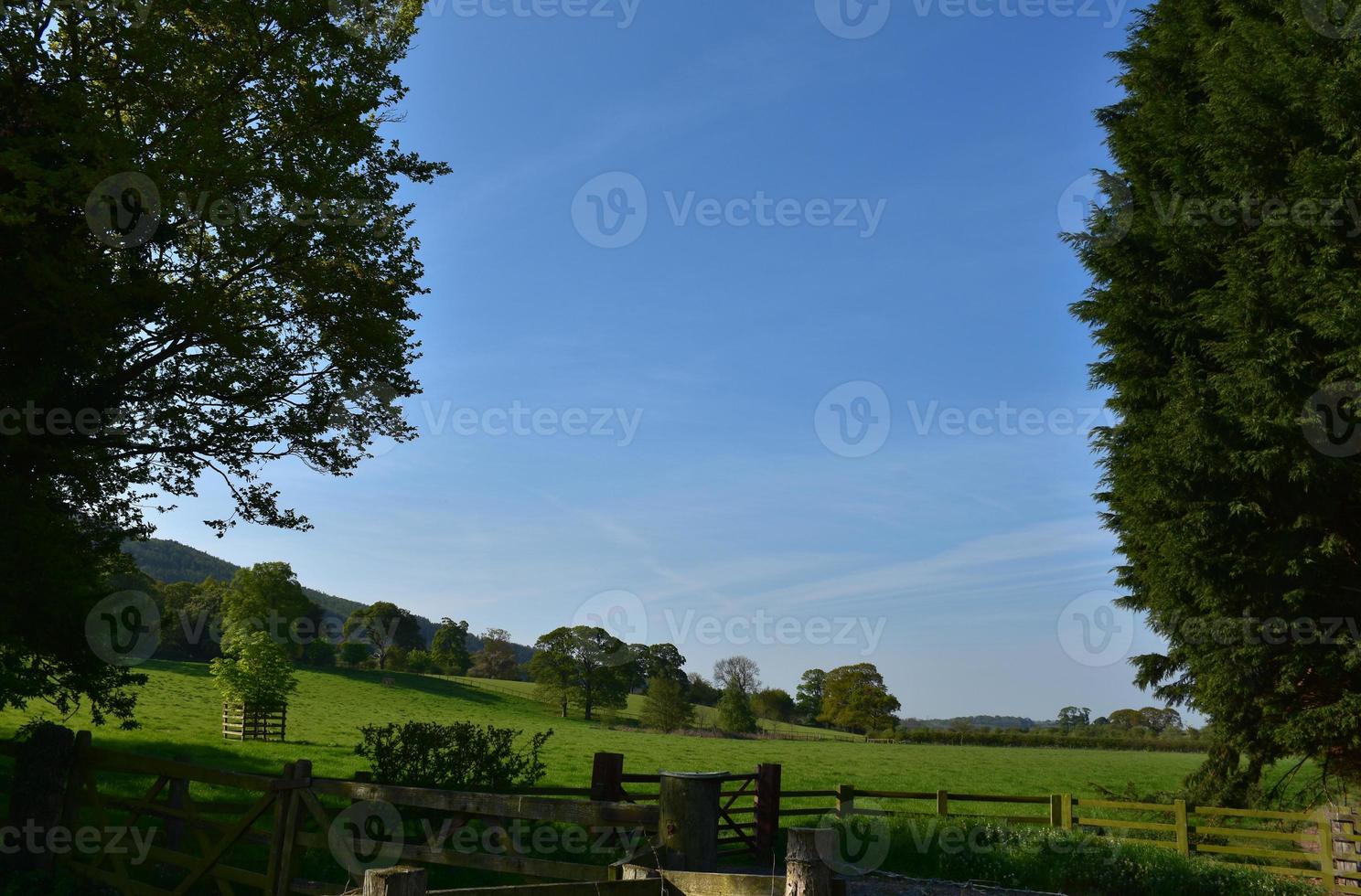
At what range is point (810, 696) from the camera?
115188mm

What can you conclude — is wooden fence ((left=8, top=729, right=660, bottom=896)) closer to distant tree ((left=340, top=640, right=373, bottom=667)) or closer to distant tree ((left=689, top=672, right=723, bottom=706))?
distant tree ((left=340, top=640, right=373, bottom=667))

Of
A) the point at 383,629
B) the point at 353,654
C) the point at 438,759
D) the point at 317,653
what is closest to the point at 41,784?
the point at 438,759

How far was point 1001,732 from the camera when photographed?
79.2m

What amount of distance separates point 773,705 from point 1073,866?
94.3 metres

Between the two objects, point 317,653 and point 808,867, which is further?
point 317,653

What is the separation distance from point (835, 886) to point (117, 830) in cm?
867

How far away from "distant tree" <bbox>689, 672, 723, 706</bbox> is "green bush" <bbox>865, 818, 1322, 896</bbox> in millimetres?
92661

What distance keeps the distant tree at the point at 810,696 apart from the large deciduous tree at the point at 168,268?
330ft

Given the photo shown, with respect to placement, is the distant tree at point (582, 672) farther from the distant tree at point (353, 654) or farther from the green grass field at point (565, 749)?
the distant tree at point (353, 654)

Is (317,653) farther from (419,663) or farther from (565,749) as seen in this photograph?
(565,749)

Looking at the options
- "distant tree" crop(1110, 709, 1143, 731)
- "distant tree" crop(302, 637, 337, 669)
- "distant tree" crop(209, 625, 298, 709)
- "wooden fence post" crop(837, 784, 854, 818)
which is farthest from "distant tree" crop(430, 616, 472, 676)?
"wooden fence post" crop(837, 784, 854, 818)

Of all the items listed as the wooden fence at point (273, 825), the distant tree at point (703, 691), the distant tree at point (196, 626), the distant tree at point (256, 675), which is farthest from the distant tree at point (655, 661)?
the wooden fence at point (273, 825)

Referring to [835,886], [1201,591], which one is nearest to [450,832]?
[835,886]

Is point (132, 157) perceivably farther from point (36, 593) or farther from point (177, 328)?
point (36, 593)
